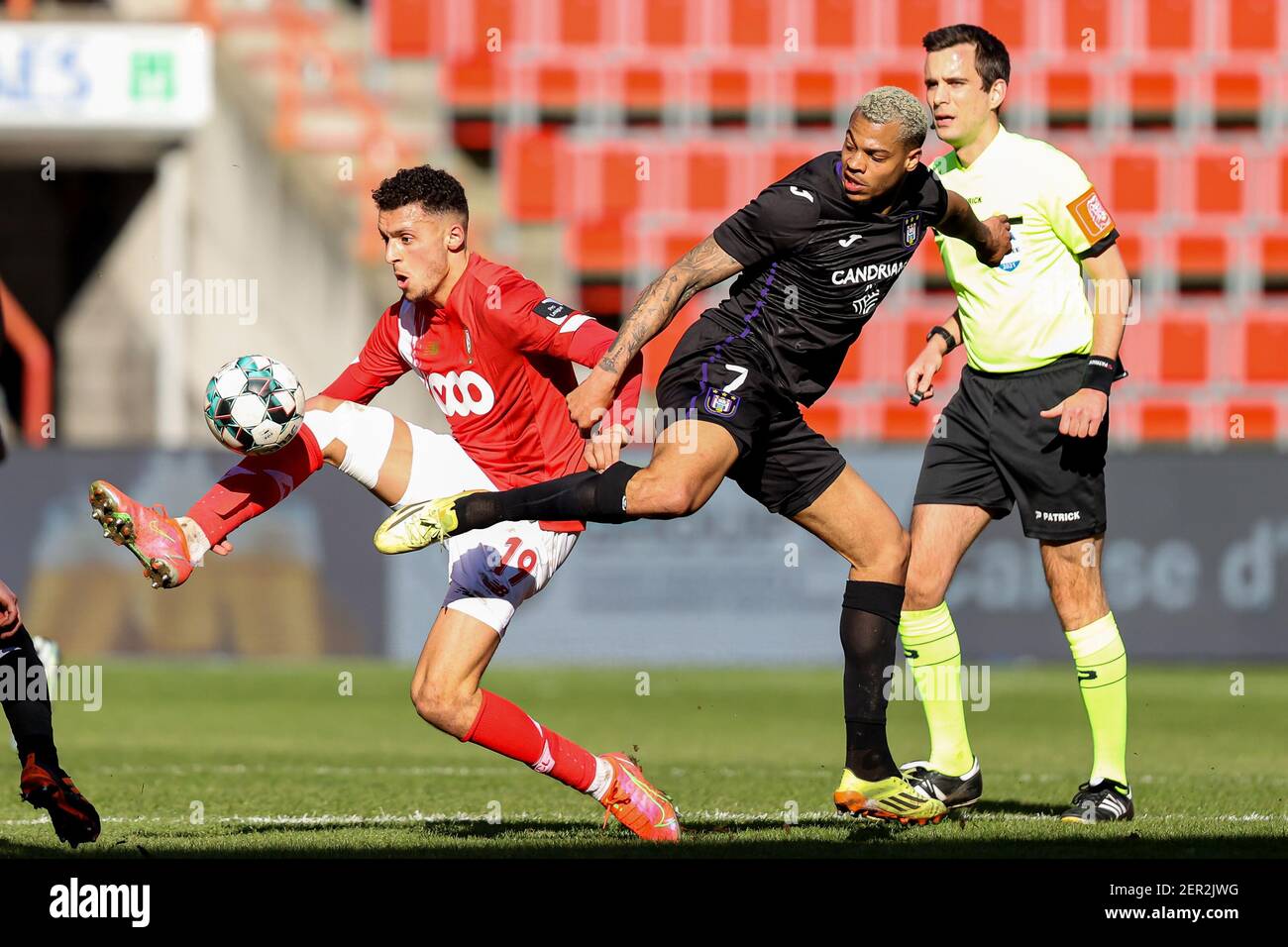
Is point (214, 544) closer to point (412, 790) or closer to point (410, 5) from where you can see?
point (412, 790)

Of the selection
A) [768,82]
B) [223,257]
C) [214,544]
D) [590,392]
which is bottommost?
[214,544]

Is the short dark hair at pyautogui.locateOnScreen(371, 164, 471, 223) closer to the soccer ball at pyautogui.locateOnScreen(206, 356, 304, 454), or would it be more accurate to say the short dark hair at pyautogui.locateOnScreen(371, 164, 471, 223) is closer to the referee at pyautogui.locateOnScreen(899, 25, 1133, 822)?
the soccer ball at pyautogui.locateOnScreen(206, 356, 304, 454)

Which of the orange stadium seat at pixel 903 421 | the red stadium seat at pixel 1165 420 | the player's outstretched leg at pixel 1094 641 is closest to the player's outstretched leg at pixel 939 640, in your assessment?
the player's outstretched leg at pixel 1094 641

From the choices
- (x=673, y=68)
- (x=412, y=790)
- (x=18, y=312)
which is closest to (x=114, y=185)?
(x=18, y=312)

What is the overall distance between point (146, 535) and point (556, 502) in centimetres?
120

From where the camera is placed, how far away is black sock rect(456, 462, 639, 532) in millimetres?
5496

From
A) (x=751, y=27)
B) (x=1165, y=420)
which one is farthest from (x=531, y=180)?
(x=1165, y=420)

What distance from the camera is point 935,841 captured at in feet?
18.4

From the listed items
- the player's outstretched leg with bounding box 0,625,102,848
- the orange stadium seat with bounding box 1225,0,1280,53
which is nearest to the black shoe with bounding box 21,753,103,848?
the player's outstretched leg with bounding box 0,625,102,848

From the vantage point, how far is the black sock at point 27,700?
5309mm

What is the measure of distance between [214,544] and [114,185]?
14.3 m

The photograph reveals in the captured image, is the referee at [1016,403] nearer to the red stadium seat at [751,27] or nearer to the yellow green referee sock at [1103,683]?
the yellow green referee sock at [1103,683]

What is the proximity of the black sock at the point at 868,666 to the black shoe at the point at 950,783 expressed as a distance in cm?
38

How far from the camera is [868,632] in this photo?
20.0 feet
